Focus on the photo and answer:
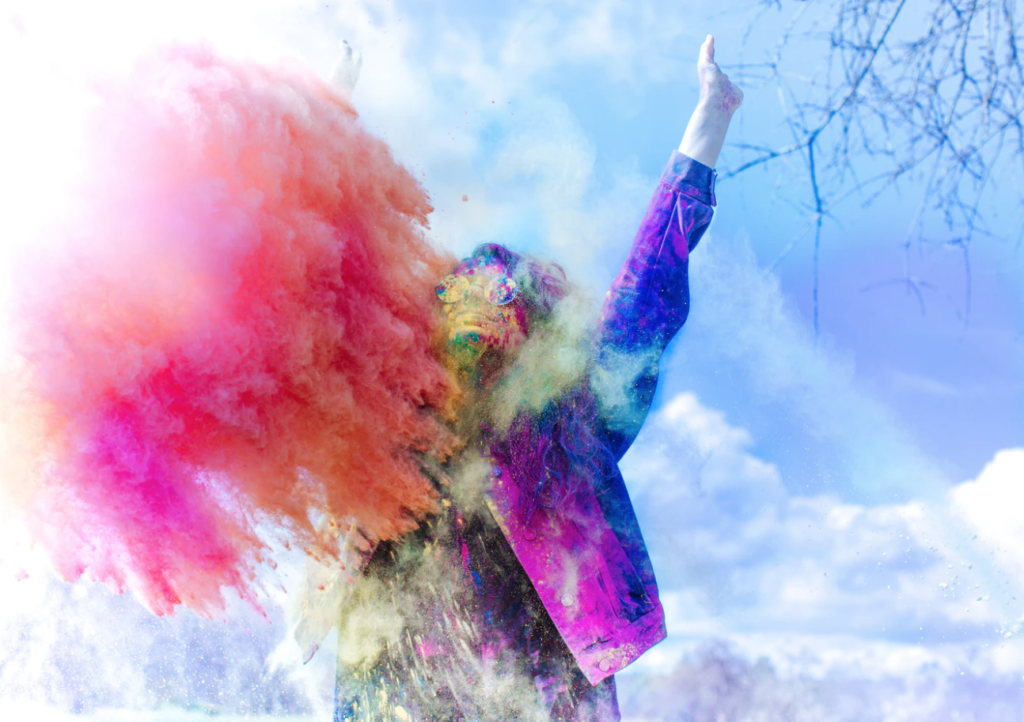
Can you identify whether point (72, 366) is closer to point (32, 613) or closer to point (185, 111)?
point (185, 111)

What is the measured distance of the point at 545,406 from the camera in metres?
1.79

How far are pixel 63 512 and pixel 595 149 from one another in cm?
172

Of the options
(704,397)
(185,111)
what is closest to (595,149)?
(704,397)

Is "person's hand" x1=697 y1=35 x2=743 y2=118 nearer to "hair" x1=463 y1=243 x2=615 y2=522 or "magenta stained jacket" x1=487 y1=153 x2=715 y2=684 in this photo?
"magenta stained jacket" x1=487 y1=153 x2=715 y2=684

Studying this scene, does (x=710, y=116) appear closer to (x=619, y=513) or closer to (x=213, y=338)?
(x=619, y=513)

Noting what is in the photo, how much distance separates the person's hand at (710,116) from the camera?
6.05 ft

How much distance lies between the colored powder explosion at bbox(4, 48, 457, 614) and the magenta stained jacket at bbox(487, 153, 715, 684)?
1.42ft

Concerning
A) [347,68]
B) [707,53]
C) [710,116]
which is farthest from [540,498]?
[347,68]

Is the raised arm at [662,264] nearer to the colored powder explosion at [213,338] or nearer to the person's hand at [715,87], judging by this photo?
the person's hand at [715,87]

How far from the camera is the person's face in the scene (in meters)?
1.75

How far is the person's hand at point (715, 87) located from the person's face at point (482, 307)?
750 mm

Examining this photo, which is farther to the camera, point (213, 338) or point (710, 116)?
point (710, 116)

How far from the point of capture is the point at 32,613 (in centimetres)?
230

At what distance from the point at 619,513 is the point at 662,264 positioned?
71 centimetres
